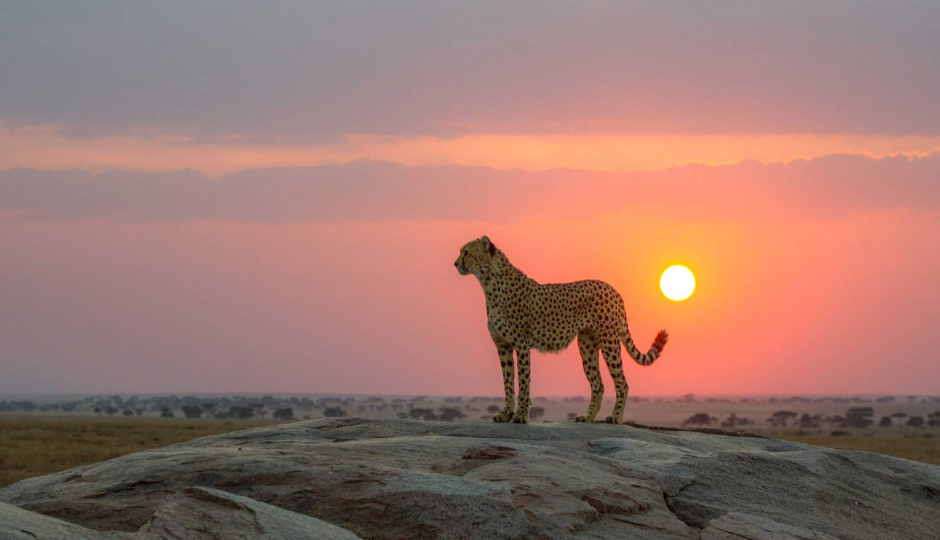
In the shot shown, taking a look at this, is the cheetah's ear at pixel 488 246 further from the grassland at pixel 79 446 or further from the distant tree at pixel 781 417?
the distant tree at pixel 781 417

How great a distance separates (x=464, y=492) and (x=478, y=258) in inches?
228

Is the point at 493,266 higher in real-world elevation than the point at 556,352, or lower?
higher

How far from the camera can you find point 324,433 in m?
11.6

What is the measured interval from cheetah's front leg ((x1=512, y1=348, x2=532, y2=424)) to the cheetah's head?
1.11 metres

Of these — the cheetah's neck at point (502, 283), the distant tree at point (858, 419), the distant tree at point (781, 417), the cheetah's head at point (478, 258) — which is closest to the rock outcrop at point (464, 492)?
the cheetah's neck at point (502, 283)

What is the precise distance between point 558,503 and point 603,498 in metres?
0.51

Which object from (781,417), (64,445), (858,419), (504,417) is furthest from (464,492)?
(781,417)

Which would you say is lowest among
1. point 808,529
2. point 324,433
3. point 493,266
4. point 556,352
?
point 808,529

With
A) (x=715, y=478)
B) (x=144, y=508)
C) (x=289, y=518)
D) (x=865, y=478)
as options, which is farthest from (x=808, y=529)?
(x=144, y=508)

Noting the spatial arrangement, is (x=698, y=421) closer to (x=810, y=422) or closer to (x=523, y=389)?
(x=810, y=422)

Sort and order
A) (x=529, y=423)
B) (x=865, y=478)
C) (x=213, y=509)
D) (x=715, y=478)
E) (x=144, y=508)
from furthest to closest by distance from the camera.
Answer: (x=529, y=423), (x=865, y=478), (x=715, y=478), (x=144, y=508), (x=213, y=509)

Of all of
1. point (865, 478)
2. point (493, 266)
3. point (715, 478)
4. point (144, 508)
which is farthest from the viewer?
point (493, 266)

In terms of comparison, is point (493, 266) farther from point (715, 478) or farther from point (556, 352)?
point (715, 478)

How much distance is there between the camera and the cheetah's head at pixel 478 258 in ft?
44.6
